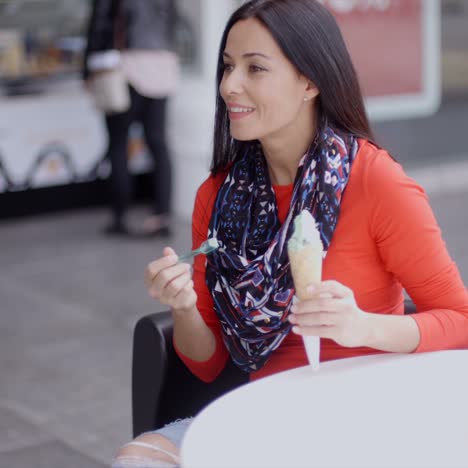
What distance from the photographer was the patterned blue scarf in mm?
2029

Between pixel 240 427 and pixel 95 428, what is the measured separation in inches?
77.1

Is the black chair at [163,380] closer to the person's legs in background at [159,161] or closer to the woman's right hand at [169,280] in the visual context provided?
the woman's right hand at [169,280]

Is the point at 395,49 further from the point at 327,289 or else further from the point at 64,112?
the point at 327,289

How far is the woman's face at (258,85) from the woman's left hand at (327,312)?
45 cm

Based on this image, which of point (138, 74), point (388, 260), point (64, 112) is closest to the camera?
point (388, 260)

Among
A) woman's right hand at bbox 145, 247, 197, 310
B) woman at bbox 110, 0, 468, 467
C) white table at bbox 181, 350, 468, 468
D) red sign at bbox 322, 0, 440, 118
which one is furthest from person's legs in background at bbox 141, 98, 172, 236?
white table at bbox 181, 350, 468, 468

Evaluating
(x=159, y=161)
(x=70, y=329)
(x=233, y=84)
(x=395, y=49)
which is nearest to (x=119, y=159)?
(x=159, y=161)

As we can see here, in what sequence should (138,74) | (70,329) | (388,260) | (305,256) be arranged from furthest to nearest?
(138,74) < (70,329) < (388,260) < (305,256)

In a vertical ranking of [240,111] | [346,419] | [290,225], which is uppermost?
[240,111]

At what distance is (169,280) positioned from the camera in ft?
6.23

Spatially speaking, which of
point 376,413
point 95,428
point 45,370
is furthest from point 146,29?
point 376,413

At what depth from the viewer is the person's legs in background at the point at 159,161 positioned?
5.84 meters

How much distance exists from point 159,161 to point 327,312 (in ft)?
14.0

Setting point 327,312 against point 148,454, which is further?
point 148,454
